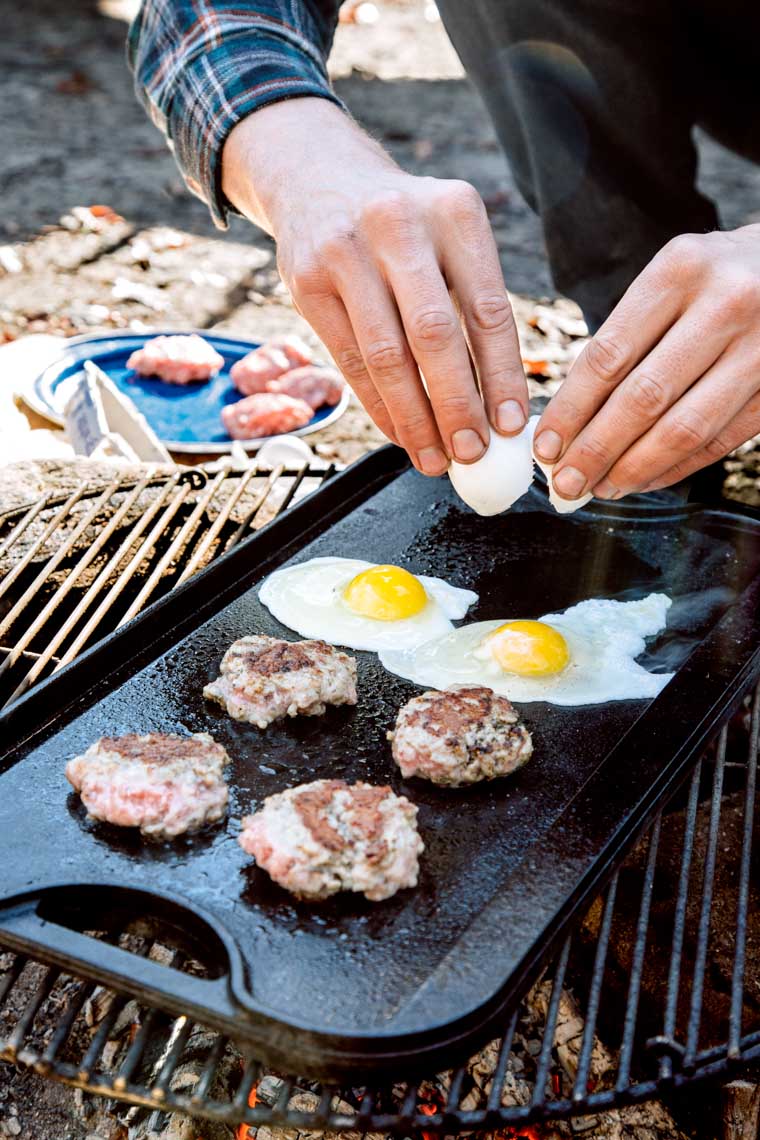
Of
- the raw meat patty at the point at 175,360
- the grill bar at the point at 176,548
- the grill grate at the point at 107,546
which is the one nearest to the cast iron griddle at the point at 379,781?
the grill bar at the point at 176,548

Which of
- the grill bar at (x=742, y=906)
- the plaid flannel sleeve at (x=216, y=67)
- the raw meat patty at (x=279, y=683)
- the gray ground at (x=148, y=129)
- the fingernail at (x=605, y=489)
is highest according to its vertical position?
the plaid flannel sleeve at (x=216, y=67)

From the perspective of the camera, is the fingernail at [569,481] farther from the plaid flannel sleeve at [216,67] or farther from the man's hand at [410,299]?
the plaid flannel sleeve at [216,67]

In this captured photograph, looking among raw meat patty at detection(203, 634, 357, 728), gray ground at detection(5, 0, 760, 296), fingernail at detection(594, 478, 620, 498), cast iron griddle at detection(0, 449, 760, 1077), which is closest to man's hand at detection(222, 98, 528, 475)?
fingernail at detection(594, 478, 620, 498)

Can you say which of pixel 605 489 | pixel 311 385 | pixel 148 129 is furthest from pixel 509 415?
pixel 148 129

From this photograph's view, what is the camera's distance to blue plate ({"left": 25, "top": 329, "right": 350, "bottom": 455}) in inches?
215

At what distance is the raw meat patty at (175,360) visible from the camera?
227 inches

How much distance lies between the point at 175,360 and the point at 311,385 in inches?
30.6

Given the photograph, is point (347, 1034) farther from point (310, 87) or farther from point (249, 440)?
point (249, 440)

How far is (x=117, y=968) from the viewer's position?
6.22ft

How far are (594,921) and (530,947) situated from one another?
3.78 ft

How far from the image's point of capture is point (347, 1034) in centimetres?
178

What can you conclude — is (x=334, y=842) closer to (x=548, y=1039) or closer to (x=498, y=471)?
(x=548, y=1039)

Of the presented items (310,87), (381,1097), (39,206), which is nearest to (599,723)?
(381,1097)

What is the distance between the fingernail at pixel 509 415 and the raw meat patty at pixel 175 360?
3.50 metres
